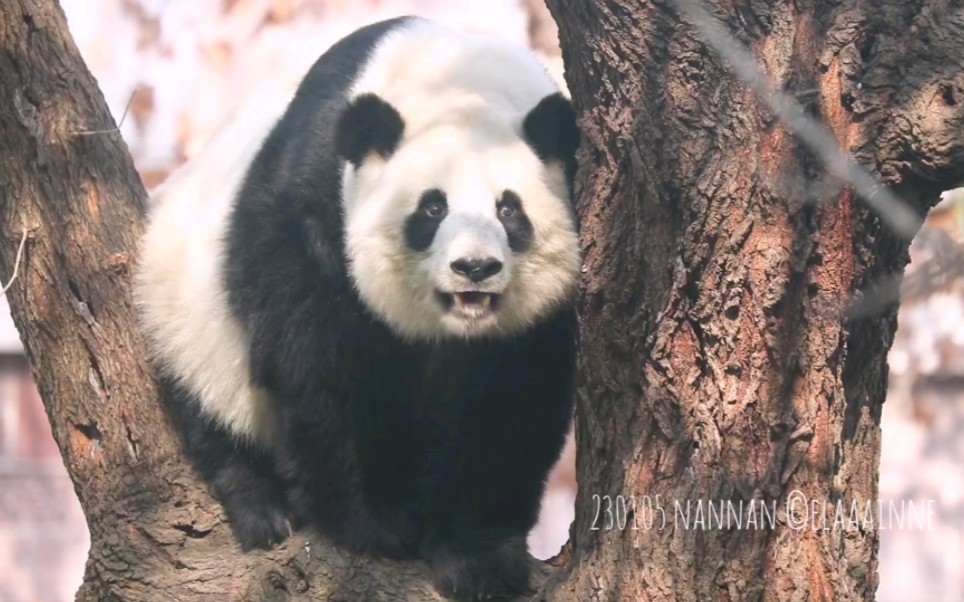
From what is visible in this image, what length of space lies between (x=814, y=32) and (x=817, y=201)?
38cm

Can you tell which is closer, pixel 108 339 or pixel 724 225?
pixel 724 225

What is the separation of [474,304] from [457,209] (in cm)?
28

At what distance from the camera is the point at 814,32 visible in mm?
2920

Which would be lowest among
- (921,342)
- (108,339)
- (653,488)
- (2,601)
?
(2,601)

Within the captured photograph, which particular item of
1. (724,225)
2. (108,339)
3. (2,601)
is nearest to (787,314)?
(724,225)

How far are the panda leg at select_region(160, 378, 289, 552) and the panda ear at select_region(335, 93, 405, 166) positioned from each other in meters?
0.97

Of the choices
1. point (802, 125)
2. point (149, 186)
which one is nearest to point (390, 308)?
point (802, 125)

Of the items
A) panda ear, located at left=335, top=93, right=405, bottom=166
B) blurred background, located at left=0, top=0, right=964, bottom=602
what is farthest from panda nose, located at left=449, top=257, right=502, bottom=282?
blurred background, located at left=0, top=0, right=964, bottom=602

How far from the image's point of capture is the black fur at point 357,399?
3.88 m

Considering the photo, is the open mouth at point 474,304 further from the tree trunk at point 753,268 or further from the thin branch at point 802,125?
the thin branch at point 802,125

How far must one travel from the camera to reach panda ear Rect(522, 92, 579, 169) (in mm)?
3725

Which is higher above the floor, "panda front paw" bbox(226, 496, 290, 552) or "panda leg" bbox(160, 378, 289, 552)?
"panda leg" bbox(160, 378, 289, 552)

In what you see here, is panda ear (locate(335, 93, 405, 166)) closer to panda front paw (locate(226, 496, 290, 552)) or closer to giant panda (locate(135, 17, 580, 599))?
giant panda (locate(135, 17, 580, 599))

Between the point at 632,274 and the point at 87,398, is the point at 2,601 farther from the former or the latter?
the point at 632,274
